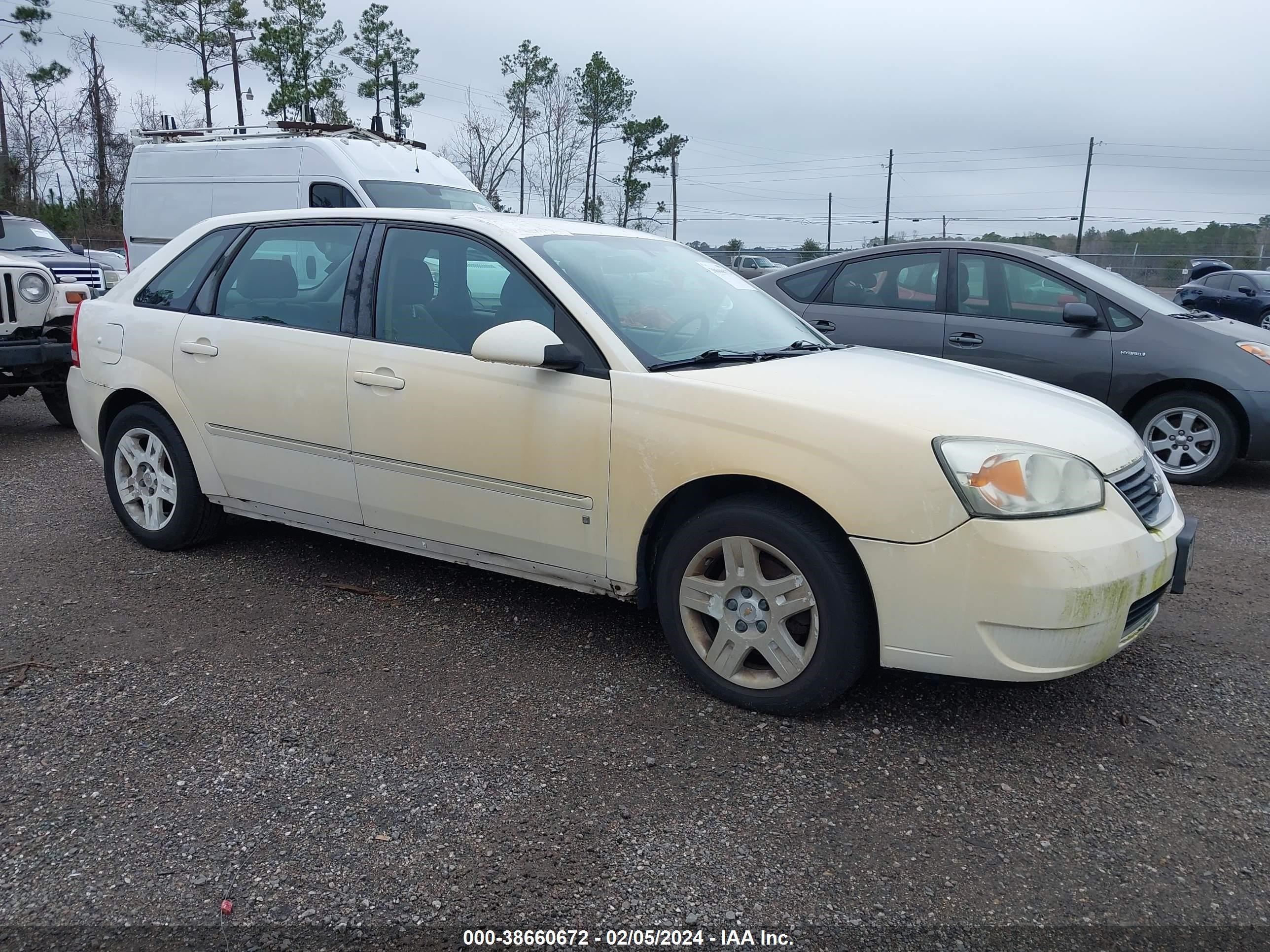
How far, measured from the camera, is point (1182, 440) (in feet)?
21.9

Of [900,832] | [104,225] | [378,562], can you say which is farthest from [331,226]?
[104,225]

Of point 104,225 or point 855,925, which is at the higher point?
point 104,225

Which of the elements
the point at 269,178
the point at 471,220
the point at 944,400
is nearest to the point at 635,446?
the point at 944,400

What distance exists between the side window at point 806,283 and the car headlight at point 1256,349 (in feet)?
9.33

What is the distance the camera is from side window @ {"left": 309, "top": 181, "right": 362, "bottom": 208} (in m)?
10.5

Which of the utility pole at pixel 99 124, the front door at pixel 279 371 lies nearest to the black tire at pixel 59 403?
the front door at pixel 279 371

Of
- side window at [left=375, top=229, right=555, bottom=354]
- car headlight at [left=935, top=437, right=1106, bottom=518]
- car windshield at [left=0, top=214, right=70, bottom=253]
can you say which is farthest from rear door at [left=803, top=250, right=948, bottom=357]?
car windshield at [left=0, top=214, right=70, bottom=253]

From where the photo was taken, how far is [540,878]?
7.99 ft

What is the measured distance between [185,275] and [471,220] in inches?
65.1

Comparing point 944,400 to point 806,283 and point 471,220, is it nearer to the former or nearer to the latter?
point 471,220

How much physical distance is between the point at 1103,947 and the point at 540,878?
4.33ft

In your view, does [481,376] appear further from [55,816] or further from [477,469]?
[55,816]

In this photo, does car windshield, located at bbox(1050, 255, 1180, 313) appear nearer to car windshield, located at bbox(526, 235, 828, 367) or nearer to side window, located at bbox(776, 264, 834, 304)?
side window, located at bbox(776, 264, 834, 304)

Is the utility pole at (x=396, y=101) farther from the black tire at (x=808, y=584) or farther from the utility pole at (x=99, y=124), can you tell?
the black tire at (x=808, y=584)
